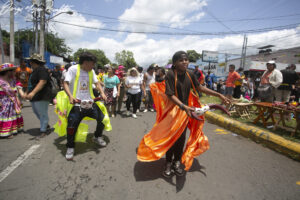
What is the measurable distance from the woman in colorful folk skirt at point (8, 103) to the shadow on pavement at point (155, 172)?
10.5ft

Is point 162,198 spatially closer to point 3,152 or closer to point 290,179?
point 290,179

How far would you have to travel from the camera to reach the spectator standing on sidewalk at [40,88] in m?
3.50

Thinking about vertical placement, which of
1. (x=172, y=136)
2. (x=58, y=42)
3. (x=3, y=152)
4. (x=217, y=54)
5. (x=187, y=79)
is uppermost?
(x=58, y=42)

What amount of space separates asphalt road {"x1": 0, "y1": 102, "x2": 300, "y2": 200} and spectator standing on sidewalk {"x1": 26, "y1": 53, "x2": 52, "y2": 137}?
2.18ft

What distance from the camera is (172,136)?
2.35 metres

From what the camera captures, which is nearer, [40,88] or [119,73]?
[40,88]

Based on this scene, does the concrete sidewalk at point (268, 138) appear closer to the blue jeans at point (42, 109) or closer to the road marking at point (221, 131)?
the road marking at point (221, 131)

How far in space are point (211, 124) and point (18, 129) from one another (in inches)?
214

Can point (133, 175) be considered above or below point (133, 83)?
below

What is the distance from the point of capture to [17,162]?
2670mm

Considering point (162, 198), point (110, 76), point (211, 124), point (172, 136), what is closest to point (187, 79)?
point (172, 136)

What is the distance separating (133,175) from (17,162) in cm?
195

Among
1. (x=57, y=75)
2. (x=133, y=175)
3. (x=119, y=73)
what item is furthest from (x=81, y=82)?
(x=57, y=75)

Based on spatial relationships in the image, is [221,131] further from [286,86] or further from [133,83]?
[133,83]
